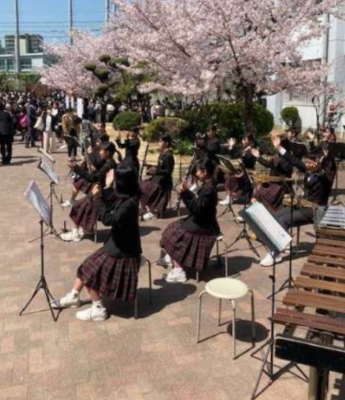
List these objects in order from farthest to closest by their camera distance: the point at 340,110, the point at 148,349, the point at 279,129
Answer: the point at 279,129
the point at 340,110
the point at 148,349

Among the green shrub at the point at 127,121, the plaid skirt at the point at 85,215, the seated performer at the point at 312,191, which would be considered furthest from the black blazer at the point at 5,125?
the seated performer at the point at 312,191

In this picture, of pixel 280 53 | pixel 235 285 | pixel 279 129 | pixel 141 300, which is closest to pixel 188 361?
pixel 235 285

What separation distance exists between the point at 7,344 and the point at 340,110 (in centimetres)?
1762

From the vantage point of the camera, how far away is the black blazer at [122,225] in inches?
210

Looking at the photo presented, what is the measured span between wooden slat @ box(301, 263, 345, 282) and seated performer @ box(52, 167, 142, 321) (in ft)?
5.96

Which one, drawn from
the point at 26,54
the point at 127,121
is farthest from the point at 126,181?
the point at 26,54

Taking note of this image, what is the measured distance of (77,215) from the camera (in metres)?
8.44

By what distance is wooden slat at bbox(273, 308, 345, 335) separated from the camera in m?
3.60

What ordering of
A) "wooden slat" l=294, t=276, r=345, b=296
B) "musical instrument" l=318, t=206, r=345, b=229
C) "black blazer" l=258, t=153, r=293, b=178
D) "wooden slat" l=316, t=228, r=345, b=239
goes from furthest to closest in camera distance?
"black blazer" l=258, t=153, r=293, b=178, "musical instrument" l=318, t=206, r=345, b=229, "wooden slat" l=316, t=228, r=345, b=239, "wooden slat" l=294, t=276, r=345, b=296

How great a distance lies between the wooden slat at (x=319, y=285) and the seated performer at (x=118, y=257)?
1.84 meters

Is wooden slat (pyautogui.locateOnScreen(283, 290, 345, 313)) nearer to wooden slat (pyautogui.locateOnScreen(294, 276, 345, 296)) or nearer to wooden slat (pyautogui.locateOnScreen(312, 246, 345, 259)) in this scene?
wooden slat (pyautogui.locateOnScreen(294, 276, 345, 296))

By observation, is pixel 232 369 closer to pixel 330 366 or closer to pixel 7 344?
pixel 330 366

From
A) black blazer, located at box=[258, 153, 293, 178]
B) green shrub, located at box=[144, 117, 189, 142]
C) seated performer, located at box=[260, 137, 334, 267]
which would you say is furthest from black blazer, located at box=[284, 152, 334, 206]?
green shrub, located at box=[144, 117, 189, 142]

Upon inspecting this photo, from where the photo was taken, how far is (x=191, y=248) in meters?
6.62
